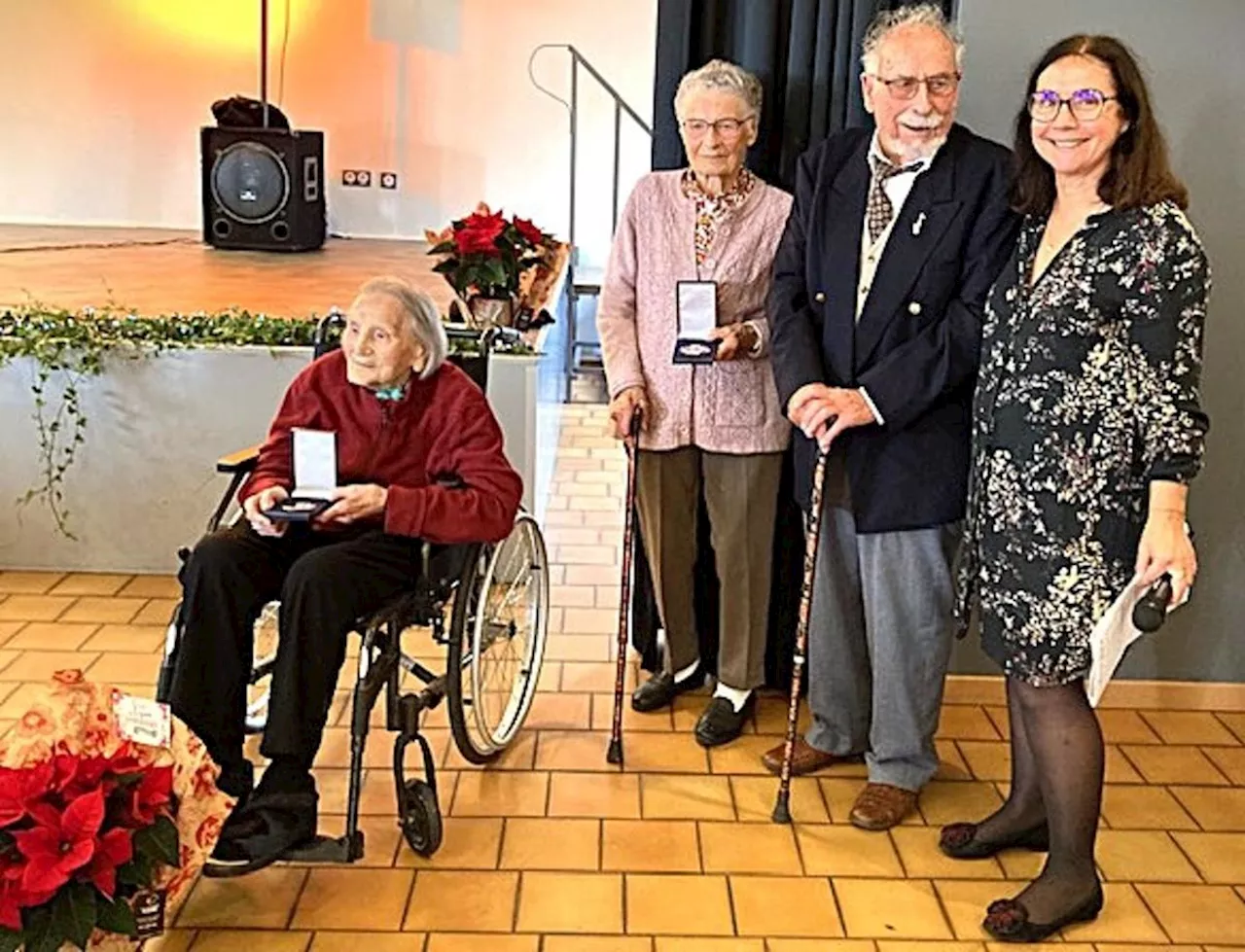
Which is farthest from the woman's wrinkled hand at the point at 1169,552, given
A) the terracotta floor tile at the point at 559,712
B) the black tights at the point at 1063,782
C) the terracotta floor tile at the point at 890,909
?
the terracotta floor tile at the point at 559,712

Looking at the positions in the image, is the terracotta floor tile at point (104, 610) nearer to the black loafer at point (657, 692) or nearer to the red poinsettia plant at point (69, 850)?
the black loafer at point (657, 692)

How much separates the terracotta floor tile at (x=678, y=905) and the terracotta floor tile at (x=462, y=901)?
200 millimetres

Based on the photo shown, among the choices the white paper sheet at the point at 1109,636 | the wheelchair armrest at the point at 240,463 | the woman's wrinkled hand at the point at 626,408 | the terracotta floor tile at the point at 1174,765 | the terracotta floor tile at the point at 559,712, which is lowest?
the terracotta floor tile at the point at 1174,765

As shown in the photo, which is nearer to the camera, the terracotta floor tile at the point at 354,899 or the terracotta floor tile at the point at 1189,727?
the terracotta floor tile at the point at 354,899

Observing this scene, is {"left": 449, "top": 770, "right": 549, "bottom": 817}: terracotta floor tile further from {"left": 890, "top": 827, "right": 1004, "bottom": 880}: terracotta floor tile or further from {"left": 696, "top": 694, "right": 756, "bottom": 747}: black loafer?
{"left": 890, "top": 827, "right": 1004, "bottom": 880}: terracotta floor tile

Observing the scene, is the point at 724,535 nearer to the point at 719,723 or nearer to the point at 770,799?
the point at 719,723

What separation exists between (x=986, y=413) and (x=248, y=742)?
5.17 ft

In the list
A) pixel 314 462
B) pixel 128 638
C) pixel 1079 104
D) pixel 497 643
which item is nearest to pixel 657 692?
pixel 497 643

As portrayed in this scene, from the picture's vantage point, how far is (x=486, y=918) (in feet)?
7.31

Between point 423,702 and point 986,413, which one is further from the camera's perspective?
point 423,702

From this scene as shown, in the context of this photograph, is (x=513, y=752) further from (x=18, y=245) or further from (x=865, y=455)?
(x=18, y=245)

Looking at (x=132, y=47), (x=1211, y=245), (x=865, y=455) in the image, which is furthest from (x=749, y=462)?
(x=132, y=47)

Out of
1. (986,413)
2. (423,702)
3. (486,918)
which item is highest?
(986,413)

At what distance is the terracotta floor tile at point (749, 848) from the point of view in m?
2.41
